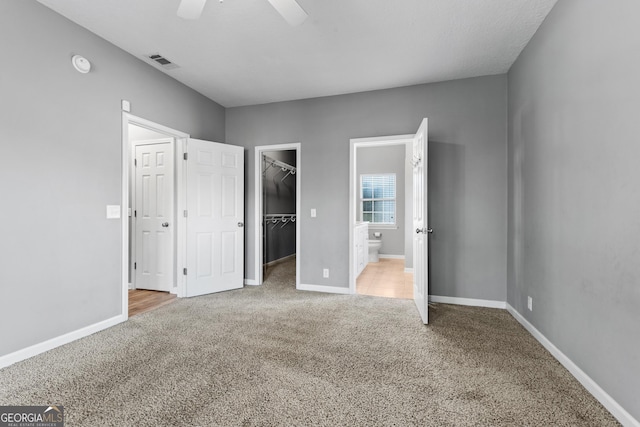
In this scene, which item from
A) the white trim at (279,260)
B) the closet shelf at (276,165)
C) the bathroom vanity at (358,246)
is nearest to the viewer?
the bathroom vanity at (358,246)

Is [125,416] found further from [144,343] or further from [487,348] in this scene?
[487,348]

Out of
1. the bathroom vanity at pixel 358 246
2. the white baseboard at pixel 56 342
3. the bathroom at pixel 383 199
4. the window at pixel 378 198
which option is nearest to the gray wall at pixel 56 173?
the white baseboard at pixel 56 342

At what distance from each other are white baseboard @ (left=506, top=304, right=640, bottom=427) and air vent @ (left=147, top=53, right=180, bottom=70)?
14.5 feet

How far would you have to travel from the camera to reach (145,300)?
3.54 metres

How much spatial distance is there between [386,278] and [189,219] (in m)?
3.18

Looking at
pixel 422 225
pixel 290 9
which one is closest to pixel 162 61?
pixel 290 9

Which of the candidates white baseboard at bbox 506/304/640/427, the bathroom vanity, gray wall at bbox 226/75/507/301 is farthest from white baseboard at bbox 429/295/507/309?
the bathroom vanity

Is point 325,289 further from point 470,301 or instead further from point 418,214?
point 470,301

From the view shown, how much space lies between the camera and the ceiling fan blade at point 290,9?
1643 mm

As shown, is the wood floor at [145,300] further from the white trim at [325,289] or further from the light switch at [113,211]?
the white trim at [325,289]

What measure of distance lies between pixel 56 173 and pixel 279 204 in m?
4.30

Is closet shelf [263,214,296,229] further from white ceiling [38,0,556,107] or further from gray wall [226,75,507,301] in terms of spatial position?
white ceiling [38,0,556,107]

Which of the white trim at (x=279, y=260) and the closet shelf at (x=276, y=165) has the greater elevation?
the closet shelf at (x=276, y=165)

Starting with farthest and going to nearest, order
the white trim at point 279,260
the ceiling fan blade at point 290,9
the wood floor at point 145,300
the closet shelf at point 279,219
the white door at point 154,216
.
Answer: the white trim at point 279,260, the closet shelf at point 279,219, the white door at point 154,216, the wood floor at point 145,300, the ceiling fan blade at point 290,9
